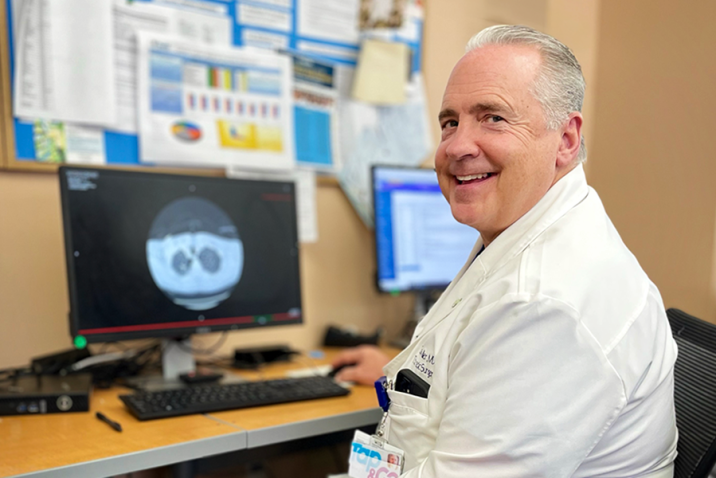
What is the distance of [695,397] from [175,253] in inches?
43.5

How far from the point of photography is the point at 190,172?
5.58ft

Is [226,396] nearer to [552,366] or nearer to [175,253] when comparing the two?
[175,253]

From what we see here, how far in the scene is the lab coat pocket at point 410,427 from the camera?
0.89m

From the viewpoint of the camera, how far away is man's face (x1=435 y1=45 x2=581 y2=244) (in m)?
0.93

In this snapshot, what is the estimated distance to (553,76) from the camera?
927mm

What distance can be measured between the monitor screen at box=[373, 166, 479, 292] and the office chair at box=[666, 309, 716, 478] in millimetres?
988

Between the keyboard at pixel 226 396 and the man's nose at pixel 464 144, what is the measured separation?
0.64m

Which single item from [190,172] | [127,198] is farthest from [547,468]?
[190,172]

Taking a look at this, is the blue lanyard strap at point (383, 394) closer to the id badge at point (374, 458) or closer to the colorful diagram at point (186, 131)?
the id badge at point (374, 458)

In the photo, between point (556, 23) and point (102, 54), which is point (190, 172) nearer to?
point (102, 54)

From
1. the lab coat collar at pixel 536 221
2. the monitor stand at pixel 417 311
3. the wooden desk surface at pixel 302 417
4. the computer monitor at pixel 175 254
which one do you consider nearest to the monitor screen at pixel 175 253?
the computer monitor at pixel 175 254

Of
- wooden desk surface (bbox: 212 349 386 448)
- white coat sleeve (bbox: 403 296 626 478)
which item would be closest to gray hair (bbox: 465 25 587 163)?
white coat sleeve (bbox: 403 296 626 478)

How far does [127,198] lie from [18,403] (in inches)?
19.0

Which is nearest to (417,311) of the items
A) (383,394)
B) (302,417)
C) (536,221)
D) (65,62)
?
(302,417)
